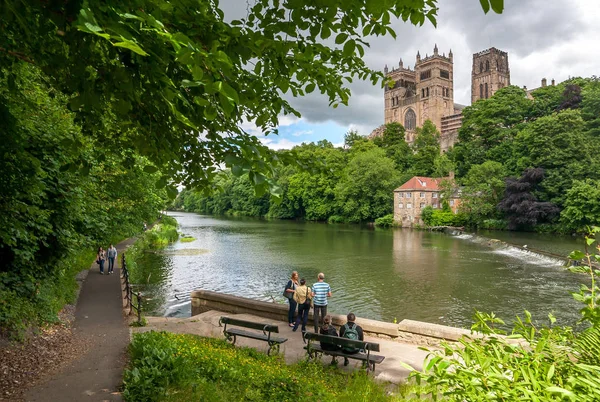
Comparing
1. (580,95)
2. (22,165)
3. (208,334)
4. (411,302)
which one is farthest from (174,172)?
(580,95)

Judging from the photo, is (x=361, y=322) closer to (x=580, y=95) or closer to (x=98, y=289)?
(x=98, y=289)

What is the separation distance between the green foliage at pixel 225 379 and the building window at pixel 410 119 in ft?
376

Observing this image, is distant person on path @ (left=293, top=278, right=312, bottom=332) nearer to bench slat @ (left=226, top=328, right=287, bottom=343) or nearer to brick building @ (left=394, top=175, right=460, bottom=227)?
bench slat @ (left=226, top=328, right=287, bottom=343)

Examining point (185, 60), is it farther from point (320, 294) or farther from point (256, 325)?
point (320, 294)

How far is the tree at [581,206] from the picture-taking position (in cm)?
4394

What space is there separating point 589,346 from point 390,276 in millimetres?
21506

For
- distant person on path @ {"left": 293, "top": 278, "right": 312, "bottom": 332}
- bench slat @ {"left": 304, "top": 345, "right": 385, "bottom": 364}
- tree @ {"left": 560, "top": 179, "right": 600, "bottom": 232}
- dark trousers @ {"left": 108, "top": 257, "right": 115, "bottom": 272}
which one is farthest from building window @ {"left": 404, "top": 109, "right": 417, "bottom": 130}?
bench slat @ {"left": 304, "top": 345, "right": 385, "bottom": 364}

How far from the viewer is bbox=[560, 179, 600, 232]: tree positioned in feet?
144

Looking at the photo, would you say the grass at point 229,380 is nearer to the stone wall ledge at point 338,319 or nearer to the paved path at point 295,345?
the paved path at point 295,345

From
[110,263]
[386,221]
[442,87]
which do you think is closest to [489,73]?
[442,87]

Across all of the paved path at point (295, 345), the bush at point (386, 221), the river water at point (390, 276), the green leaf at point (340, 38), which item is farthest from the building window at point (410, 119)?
the green leaf at point (340, 38)

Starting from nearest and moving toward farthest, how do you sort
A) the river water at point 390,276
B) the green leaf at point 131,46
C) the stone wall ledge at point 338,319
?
the green leaf at point 131,46, the stone wall ledge at point 338,319, the river water at point 390,276

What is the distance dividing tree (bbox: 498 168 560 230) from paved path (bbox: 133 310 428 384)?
1808 inches

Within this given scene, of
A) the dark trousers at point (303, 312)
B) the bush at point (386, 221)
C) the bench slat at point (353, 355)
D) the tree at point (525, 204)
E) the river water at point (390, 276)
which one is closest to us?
the bench slat at point (353, 355)
